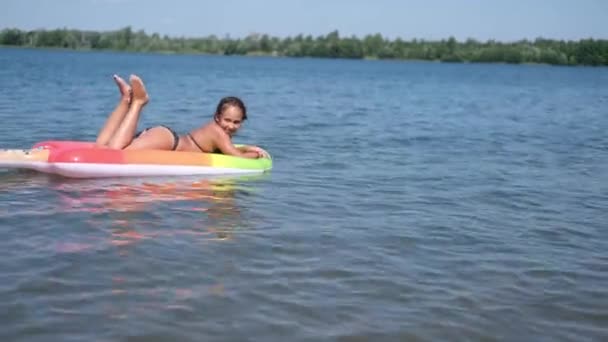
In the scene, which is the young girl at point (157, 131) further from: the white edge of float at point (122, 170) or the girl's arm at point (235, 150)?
the white edge of float at point (122, 170)

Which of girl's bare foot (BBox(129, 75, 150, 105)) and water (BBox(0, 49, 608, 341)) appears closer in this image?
water (BBox(0, 49, 608, 341))

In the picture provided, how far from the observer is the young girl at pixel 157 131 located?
7.67 metres

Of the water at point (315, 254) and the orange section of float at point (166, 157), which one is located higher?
the orange section of float at point (166, 157)

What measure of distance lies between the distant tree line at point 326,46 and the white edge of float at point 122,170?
376 feet

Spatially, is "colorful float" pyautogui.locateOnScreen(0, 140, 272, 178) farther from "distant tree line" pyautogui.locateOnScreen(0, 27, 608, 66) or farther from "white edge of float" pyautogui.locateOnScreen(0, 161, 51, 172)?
"distant tree line" pyautogui.locateOnScreen(0, 27, 608, 66)

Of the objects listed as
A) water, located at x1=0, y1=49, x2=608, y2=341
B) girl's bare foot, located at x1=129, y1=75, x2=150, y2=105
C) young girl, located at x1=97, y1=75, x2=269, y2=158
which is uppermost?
girl's bare foot, located at x1=129, y1=75, x2=150, y2=105

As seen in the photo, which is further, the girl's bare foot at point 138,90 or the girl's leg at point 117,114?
the girl's leg at point 117,114

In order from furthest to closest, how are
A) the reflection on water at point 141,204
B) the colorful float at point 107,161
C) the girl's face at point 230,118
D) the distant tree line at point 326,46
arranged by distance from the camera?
the distant tree line at point 326,46, the girl's face at point 230,118, the colorful float at point 107,161, the reflection on water at point 141,204

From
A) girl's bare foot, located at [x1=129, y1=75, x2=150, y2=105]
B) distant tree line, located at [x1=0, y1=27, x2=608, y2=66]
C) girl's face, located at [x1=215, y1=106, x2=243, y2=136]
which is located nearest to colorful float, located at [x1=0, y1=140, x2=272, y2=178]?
girl's face, located at [x1=215, y1=106, x2=243, y2=136]

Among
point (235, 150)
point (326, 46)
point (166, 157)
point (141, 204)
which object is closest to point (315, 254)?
point (141, 204)

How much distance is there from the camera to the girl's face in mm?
8023

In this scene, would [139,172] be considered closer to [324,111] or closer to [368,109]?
[324,111]

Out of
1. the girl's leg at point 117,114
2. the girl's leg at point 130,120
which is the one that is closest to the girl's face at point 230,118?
the girl's leg at point 130,120

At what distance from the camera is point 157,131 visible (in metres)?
8.05
